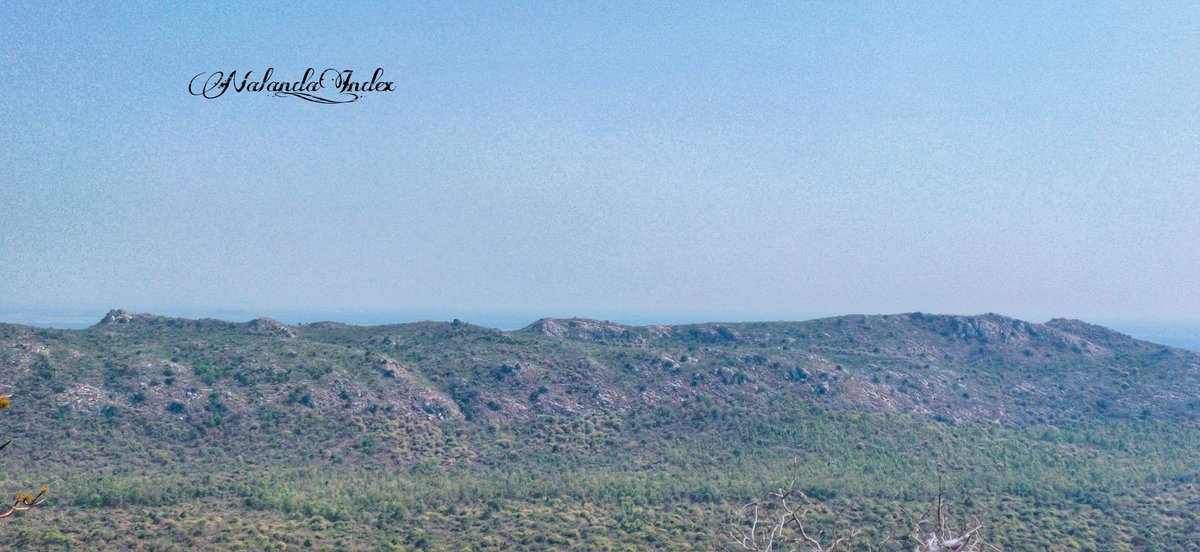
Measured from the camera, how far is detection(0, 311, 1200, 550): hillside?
41.8 m

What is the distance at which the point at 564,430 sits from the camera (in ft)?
204

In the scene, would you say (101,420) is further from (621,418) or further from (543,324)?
(543,324)

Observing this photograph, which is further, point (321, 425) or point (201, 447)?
point (321, 425)

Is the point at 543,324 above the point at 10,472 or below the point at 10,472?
above

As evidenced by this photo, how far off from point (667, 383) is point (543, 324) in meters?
22.0

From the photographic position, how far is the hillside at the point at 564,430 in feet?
137

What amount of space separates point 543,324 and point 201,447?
41817mm

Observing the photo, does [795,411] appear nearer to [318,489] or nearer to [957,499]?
[957,499]

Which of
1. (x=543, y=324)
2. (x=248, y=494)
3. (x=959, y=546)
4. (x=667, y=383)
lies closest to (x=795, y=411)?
(x=667, y=383)

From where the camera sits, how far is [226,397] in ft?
197

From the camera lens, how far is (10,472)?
45.6 metres

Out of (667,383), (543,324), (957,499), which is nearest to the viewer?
(957,499)

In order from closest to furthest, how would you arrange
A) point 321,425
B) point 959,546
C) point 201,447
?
point 959,546, point 201,447, point 321,425

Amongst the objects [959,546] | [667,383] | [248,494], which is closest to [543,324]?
[667,383]
